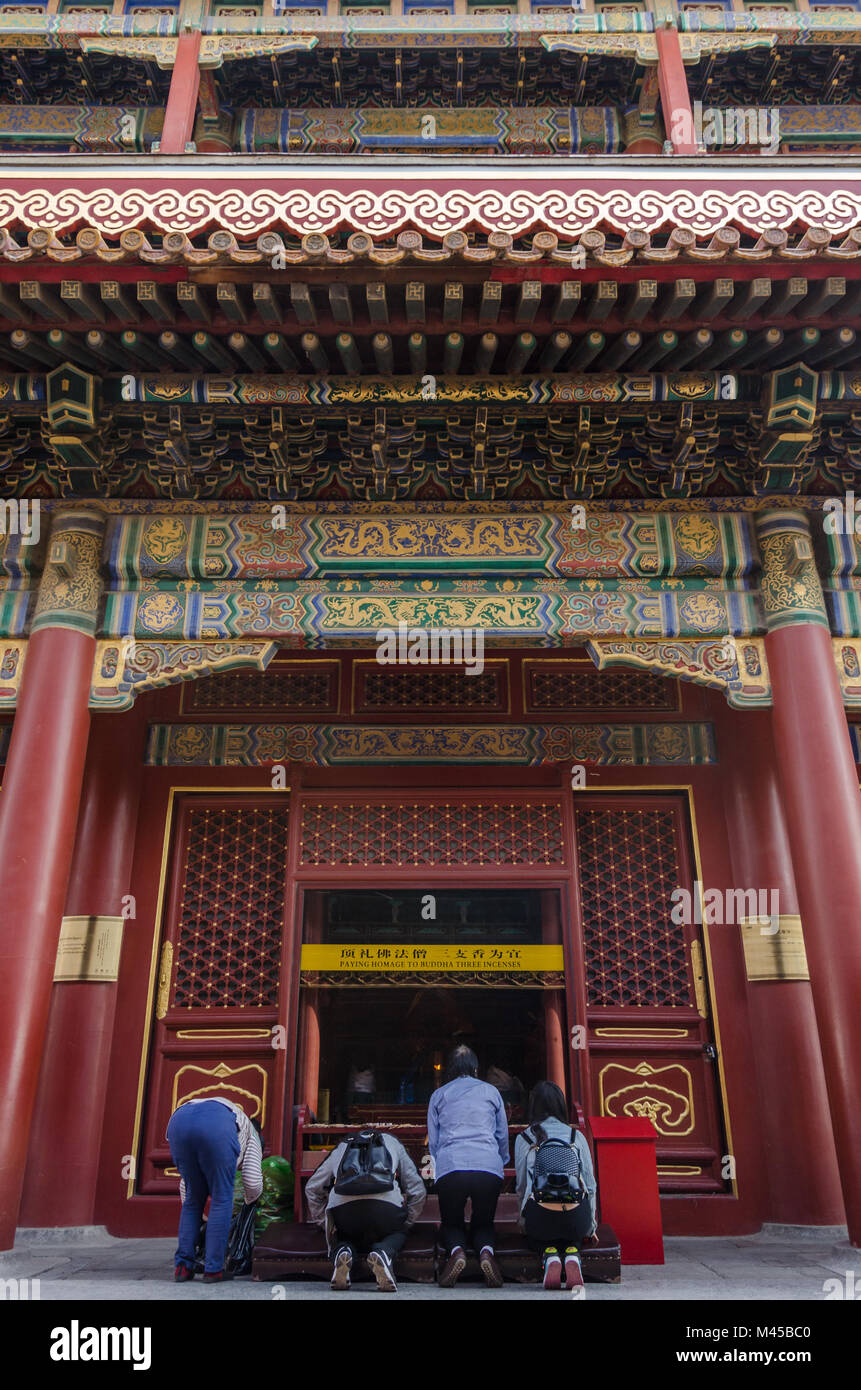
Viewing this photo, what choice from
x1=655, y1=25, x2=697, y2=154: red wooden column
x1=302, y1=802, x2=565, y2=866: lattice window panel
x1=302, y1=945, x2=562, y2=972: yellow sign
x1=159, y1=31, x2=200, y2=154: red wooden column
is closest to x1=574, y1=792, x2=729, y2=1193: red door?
x1=302, y1=802, x2=565, y2=866: lattice window panel

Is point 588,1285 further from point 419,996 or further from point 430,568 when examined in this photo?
point 419,996

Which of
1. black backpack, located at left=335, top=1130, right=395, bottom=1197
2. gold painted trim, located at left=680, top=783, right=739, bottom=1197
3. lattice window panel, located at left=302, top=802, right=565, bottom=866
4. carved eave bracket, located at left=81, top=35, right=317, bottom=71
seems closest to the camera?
black backpack, located at left=335, top=1130, right=395, bottom=1197

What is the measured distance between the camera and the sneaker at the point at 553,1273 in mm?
4117

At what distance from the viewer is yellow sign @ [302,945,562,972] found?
6305 millimetres

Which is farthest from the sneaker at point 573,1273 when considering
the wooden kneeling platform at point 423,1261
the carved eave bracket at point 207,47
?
the carved eave bracket at point 207,47

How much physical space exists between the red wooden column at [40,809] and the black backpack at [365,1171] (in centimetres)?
158

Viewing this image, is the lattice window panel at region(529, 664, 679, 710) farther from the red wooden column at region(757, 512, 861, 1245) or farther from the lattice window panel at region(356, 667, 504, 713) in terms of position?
the red wooden column at region(757, 512, 861, 1245)

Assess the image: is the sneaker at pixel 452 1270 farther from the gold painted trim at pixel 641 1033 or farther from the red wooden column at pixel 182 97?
the red wooden column at pixel 182 97

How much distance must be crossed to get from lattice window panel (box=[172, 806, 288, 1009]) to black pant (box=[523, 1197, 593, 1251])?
2609 mm

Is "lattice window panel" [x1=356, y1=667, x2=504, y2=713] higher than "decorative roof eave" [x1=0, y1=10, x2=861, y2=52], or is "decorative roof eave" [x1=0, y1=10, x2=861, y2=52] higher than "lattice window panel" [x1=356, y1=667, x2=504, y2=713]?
"decorative roof eave" [x1=0, y1=10, x2=861, y2=52]

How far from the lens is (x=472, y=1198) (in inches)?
175

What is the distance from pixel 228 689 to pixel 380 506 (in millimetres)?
2122

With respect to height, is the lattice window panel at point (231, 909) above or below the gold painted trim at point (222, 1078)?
above

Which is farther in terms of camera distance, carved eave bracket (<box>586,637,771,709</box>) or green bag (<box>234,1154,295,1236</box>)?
carved eave bracket (<box>586,637,771,709</box>)
